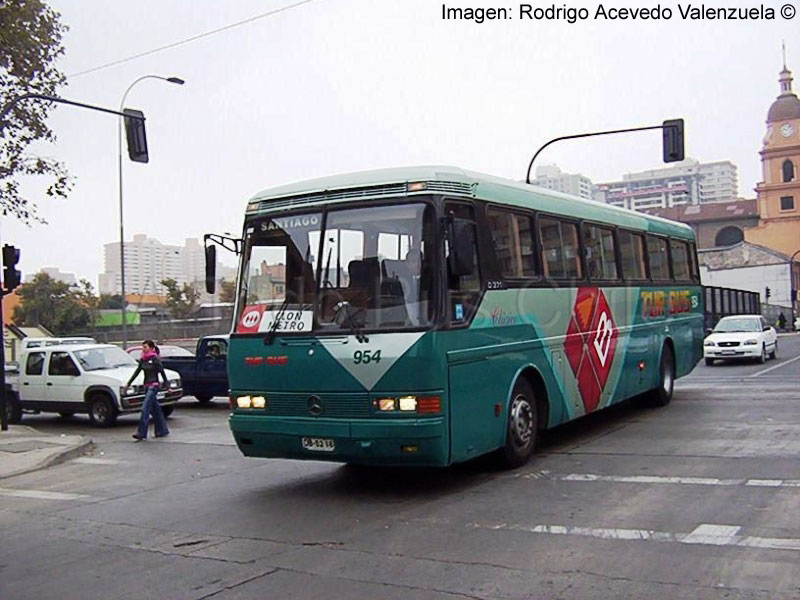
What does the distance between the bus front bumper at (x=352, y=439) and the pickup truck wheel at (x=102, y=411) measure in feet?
32.6

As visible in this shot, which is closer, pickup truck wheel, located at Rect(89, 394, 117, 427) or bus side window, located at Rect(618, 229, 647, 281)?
bus side window, located at Rect(618, 229, 647, 281)

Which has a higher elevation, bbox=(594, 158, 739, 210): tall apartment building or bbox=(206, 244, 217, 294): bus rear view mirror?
bbox=(594, 158, 739, 210): tall apartment building

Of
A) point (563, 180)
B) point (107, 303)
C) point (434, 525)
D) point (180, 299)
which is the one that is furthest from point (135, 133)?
point (563, 180)

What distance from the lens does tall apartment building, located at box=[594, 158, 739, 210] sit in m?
170

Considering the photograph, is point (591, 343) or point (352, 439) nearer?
point (352, 439)

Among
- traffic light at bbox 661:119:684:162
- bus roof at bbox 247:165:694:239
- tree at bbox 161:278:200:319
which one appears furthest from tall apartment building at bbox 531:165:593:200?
bus roof at bbox 247:165:694:239

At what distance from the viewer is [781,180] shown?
10131 centimetres

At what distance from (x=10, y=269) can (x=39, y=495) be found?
7.60 metres

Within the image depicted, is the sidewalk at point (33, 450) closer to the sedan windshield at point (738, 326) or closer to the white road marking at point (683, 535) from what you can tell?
the white road marking at point (683, 535)

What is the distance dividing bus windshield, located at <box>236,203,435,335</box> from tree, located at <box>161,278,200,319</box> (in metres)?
49.3

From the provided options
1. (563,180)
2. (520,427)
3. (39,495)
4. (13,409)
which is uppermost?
(563,180)

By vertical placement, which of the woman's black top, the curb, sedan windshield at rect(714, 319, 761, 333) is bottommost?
the curb

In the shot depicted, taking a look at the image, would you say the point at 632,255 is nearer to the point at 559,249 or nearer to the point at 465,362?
the point at 559,249

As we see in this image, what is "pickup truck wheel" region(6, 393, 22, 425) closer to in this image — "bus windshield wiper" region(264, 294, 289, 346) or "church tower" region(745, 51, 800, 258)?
"bus windshield wiper" region(264, 294, 289, 346)
